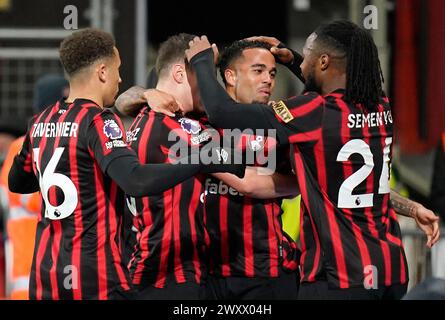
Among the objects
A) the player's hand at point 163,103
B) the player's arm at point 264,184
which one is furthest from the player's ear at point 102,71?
the player's arm at point 264,184

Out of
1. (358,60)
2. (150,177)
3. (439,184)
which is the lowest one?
(439,184)

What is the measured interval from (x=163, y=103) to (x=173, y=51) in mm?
322

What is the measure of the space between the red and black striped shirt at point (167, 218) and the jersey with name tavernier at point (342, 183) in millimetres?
617

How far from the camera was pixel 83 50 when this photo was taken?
475 centimetres

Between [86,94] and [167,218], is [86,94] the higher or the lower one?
the higher one

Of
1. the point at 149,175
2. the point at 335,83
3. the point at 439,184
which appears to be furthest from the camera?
the point at 439,184

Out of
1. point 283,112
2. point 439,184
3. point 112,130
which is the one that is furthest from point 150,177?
point 439,184

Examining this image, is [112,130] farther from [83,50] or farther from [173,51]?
[173,51]

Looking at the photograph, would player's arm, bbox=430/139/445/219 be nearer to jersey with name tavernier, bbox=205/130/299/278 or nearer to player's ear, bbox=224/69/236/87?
jersey with name tavernier, bbox=205/130/299/278

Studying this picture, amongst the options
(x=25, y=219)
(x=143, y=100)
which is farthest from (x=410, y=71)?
(x=143, y=100)

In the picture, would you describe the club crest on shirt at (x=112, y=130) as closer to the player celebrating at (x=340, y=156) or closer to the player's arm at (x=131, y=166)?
the player's arm at (x=131, y=166)

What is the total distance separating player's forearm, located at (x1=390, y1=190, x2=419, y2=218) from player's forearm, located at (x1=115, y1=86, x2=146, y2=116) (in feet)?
4.43

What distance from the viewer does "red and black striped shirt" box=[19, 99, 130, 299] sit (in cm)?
463
